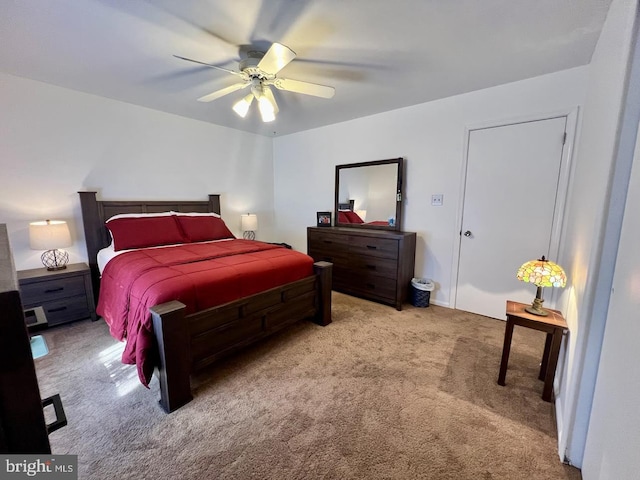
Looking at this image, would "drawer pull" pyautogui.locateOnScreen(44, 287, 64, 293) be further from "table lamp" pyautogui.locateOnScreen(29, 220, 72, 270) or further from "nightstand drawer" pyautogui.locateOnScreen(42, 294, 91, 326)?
"table lamp" pyautogui.locateOnScreen(29, 220, 72, 270)

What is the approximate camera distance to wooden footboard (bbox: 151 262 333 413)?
154 centimetres

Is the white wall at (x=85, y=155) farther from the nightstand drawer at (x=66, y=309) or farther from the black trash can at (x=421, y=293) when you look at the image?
the black trash can at (x=421, y=293)

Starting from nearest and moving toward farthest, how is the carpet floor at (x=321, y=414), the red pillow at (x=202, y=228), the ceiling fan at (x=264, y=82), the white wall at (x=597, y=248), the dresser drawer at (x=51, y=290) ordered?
the white wall at (x=597, y=248) → the carpet floor at (x=321, y=414) → the ceiling fan at (x=264, y=82) → the dresser drawer at (x=51, y=290) → the red pillow at (x=202, y=228)

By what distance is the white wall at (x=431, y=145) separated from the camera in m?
2.39

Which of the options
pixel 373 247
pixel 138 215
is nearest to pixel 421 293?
pixel 373 247

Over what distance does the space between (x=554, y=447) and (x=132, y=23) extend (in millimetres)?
3368

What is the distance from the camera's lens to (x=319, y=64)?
2.18m

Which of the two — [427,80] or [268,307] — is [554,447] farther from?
[427,80]

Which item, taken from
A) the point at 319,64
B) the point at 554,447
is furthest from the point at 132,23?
the point at 554,447

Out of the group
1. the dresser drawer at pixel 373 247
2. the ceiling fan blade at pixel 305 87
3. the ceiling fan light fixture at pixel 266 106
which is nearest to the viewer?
the ceiling fan blade at pixel 305 87

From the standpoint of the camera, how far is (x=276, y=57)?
1.66 m

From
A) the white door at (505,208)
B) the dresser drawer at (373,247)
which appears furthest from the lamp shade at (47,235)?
the white door at (505,208)

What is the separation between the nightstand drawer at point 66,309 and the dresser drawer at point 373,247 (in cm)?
282

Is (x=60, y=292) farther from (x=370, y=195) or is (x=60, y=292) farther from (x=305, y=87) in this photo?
(x=370, y=195)
